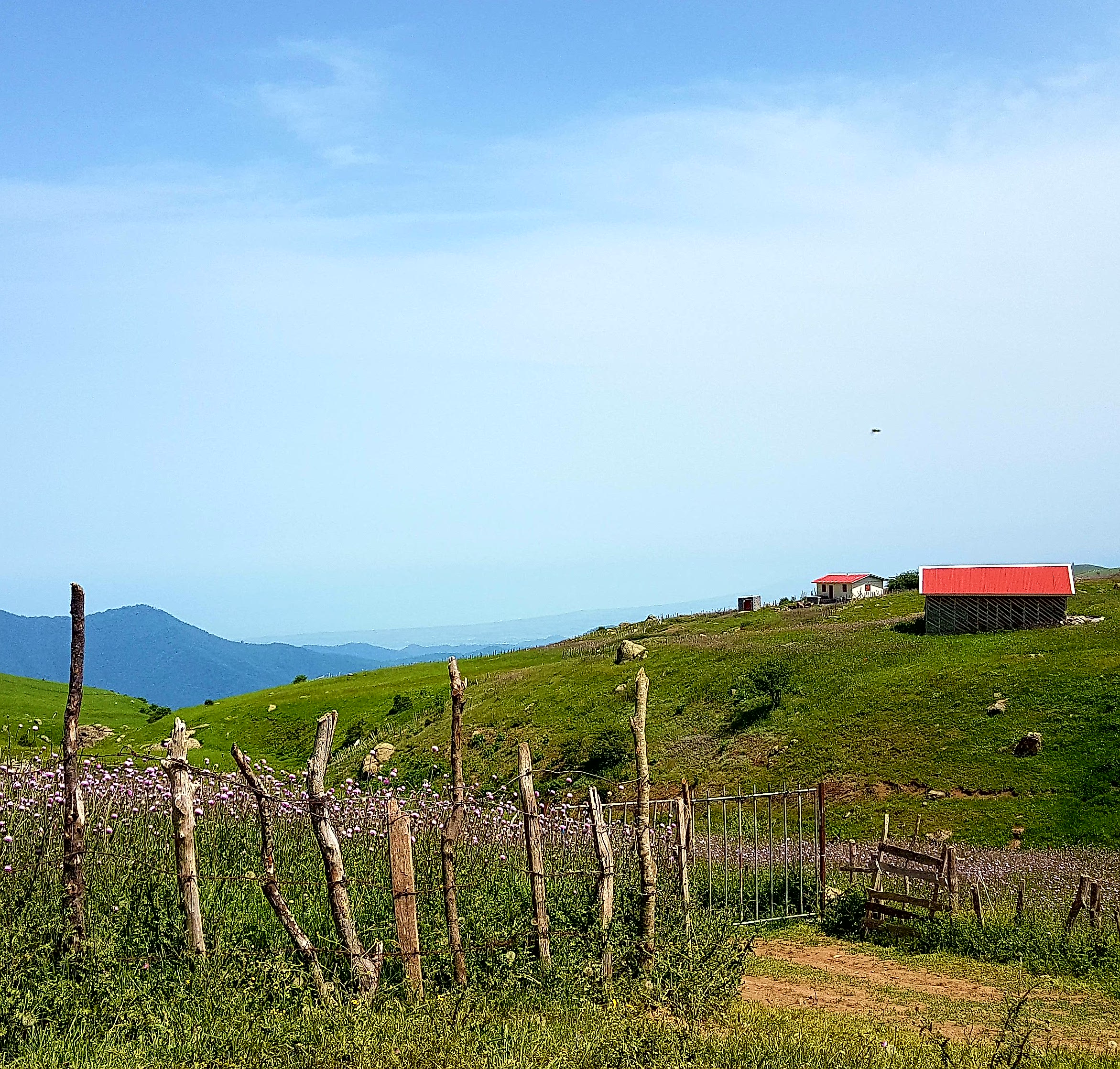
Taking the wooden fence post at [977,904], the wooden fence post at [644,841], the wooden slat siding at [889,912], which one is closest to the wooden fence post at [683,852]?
the wooden fence post at [644,841]

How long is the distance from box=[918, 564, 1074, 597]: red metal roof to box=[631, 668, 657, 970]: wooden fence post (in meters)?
36.5

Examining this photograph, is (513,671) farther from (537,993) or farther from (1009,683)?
(537,993)

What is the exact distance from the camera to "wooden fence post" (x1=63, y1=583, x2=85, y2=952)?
9102 mm

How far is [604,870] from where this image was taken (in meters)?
10.7

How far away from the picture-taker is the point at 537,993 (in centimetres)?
944

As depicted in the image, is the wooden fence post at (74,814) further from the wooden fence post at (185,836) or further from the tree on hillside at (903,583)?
the tree on hillside at (903,583)

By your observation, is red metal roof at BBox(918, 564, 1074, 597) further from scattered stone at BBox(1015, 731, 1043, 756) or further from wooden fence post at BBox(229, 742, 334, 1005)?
wooden fence post at BBox(229, 742, 334, 1005)

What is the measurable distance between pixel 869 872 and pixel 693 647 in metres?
33.3

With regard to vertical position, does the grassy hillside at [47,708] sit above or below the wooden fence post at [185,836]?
below

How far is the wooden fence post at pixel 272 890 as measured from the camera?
347 inches

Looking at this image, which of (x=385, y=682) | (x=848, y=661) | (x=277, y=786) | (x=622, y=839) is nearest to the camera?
(x=277, y=786)

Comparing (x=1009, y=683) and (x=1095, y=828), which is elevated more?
(x=1009, y=683)

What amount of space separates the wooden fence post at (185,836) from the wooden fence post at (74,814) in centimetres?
84

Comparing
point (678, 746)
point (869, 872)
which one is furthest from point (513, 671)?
point (869, 872)
